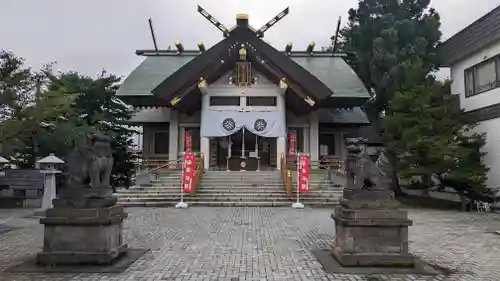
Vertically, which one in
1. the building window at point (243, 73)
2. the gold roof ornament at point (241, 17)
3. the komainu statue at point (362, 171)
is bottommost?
the komainu statue at point (362, 171)

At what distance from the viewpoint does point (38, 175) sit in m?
16.8

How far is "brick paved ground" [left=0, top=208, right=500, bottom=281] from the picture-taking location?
228 inches

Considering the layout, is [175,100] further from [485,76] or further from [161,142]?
[485,76]

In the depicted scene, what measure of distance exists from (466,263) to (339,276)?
2.41m

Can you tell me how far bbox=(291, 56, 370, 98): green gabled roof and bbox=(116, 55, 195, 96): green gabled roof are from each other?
8119 mm

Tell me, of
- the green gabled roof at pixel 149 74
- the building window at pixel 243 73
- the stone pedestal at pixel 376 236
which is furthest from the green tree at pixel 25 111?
the stone pedestal at pixel 376 236

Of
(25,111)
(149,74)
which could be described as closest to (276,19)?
(149,74)

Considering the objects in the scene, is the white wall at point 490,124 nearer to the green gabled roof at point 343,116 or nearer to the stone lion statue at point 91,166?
the green gabled roof at point 343,116

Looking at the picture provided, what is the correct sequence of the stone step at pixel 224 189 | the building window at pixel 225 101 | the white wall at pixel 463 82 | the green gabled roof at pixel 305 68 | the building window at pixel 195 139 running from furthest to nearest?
the building window at pixel 195 139 → the green gabled roof at pixel 305 68 → the building window at pixel 225 101 → the stone step at pixel 224 189 → the white wall at pixel 463 82

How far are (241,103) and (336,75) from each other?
6.38m

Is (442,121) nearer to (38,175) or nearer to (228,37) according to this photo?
(228,37)

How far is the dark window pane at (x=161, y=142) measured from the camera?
80.6ft

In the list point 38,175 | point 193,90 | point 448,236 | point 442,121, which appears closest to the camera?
point 448,236

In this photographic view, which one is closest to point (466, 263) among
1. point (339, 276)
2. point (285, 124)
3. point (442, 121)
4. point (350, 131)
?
point (339, 276)
